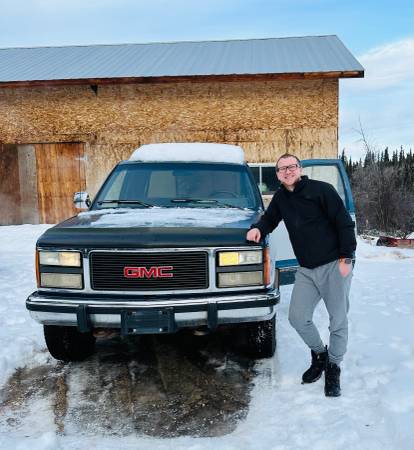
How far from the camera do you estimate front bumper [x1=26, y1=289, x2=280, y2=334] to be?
3.50 meters

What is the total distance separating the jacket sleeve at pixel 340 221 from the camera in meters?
3.40

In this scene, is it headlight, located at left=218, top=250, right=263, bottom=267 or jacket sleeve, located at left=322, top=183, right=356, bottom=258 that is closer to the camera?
jacket sleeve, located at left=322, top=183, right=356, bottom=258

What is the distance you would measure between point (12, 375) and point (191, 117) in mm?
10629

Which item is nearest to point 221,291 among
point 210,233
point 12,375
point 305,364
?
point 210,233

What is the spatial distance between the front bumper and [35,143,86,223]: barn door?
1104 cm

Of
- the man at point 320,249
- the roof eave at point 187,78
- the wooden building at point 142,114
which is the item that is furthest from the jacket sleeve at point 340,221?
the roof eave at point 187,78

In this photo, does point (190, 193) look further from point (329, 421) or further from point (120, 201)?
point (329, 421)

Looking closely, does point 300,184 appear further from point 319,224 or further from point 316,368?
point 316,368

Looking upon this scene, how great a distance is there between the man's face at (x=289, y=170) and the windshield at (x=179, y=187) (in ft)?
3.66

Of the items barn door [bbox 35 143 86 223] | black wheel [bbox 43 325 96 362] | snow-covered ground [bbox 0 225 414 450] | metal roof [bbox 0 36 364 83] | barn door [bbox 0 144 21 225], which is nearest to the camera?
snow-covered ground [bbox 0 225 414 450]

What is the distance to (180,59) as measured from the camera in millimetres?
15695

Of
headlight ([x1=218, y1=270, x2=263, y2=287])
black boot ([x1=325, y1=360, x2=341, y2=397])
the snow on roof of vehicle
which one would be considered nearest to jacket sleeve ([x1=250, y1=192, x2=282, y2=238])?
headlight ([x1=218, y1=270, x2=263, y2=287])

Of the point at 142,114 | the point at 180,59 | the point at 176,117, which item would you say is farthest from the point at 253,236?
the point at 180,59

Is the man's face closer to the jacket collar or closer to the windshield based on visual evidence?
the jacket collar
